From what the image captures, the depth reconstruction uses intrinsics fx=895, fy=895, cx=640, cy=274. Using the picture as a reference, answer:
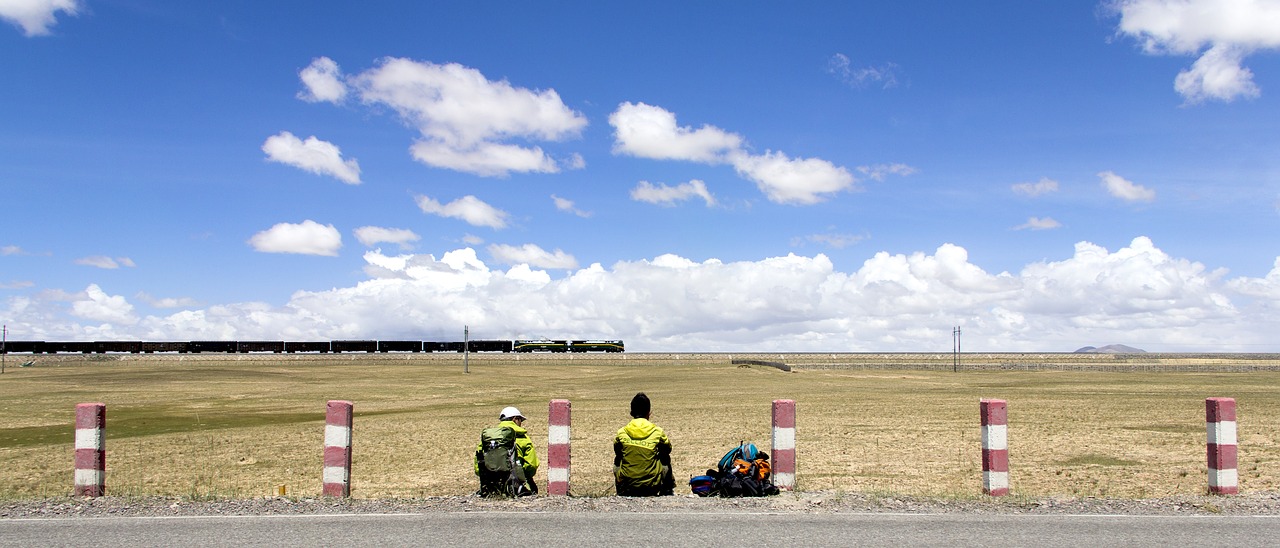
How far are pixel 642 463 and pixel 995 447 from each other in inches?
145

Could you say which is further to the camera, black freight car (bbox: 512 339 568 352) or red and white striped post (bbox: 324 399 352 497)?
black freight car (bbox: 512 339 568 352)

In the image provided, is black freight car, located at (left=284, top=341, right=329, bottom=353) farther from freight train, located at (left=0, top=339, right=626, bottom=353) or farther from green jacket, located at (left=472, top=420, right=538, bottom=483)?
green jacket, located at (left=472, top=420, right=538, bottom=483)

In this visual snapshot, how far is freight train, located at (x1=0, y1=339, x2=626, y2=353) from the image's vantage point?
123 m

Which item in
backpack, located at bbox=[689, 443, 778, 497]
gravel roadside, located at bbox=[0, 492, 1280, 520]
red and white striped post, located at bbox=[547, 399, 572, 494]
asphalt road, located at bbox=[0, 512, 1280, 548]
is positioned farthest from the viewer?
red and white striped post, located at bbox=[547, 399, 572, 494]

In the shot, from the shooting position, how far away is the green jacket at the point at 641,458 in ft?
30.7

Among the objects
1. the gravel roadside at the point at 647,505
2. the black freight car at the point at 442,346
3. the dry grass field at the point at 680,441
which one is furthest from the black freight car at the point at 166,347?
the gravel roadside at the point at 647,505

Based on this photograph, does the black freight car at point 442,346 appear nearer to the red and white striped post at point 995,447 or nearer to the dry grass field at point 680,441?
the dry grass field at point 680,441

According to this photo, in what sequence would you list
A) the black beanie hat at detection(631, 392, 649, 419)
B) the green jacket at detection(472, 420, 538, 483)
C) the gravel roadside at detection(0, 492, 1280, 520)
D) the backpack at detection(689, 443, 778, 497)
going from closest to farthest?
the gravel roadside at detection(0, 492, 1280, 520)
the backpack at detection(689, 443, 778, 497)
the green jacket at detection(472, 420, 538, 483)
the black beanie hat at detection(631, 392, 649, 419)

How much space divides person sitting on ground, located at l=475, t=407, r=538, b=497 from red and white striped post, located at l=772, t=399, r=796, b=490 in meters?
2.59

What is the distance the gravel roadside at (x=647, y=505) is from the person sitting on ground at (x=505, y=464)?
49 centimetres

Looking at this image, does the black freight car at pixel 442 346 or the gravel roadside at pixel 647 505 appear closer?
the gravel roadside at pixel 647 505

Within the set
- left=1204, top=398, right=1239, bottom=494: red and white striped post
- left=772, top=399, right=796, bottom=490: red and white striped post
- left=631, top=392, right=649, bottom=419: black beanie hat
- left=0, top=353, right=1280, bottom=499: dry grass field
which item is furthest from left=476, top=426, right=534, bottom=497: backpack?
left=1204, top=398, right=1239, bottom=494: red and white striped post

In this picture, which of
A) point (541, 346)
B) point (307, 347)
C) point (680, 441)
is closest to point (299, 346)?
point (307, 347)

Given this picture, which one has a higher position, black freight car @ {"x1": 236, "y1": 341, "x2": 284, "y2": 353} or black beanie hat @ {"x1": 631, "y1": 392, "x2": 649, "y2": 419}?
black beanie hat @ {"x1": 631, "y1": 392, "x2": 649, "y2": 419}
